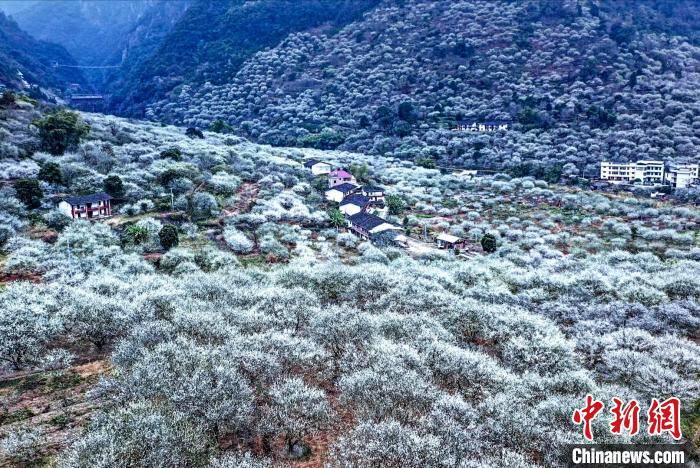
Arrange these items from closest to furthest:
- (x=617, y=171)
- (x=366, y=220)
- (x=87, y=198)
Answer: (x=87, y=198)
(x=366, y=220)
(x=617, y=171)

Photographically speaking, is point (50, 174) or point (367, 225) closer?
point (50, 174)

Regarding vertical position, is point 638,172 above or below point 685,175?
above

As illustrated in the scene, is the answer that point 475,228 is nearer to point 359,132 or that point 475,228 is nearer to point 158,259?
point 158,259

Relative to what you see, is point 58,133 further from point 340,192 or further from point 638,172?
point 638,172

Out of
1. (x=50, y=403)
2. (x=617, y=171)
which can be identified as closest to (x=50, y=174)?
(x=50, y=403)

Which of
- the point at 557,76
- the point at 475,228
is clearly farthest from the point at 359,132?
the point at 475,228
